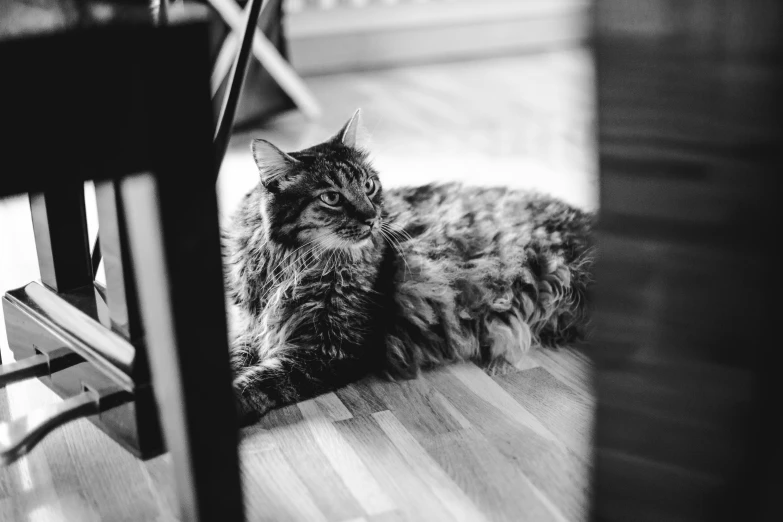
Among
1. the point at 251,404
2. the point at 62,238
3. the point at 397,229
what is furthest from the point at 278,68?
the point at 251,404

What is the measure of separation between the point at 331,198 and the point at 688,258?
3.02 feet

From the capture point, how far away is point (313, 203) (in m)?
1.56

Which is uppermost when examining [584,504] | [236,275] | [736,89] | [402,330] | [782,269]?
[736,89]

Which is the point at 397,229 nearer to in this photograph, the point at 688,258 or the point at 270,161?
the point at 270,161

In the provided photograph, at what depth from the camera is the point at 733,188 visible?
2.27 feet

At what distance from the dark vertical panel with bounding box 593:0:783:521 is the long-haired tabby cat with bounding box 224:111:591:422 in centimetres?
79

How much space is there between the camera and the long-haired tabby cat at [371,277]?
155cm

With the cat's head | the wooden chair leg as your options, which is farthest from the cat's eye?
the wooden chair leg

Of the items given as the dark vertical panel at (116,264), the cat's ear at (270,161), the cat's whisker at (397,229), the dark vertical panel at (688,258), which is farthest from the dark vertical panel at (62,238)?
the dark vertical panel at (688,258)

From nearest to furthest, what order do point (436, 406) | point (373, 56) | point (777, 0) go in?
point (777, 0) → point (436, 406) → point (373, 56)

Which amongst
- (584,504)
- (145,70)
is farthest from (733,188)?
(584,504)

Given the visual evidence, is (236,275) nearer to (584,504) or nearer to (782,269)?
(584,504)

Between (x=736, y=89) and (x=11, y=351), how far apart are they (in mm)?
1460

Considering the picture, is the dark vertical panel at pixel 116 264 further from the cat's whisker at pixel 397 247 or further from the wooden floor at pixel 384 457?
the cat's whisker at pixel 397 247
